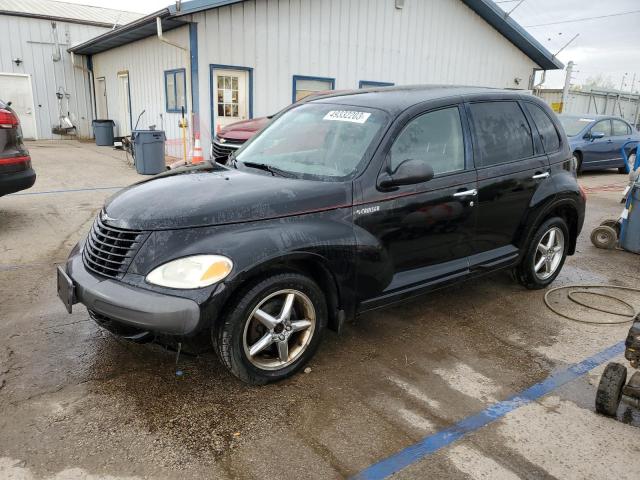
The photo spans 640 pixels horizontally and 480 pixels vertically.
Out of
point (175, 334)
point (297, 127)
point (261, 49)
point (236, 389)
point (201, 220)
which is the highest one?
point (261, 49)

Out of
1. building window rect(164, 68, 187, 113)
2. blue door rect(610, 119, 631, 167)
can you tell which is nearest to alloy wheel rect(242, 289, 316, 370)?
building window rect(164, 68, 187, 113)

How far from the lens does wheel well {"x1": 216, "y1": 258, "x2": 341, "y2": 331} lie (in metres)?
3.04

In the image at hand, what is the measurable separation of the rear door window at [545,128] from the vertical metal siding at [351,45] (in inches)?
370

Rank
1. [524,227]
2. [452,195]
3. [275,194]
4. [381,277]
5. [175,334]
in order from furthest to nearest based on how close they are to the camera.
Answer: [524,227] → [452,195] → [381,277] → [275,194] → [175,334]

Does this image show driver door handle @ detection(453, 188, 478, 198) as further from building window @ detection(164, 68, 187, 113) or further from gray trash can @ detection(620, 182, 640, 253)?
building window @ detection(164, 68, 187, 113)

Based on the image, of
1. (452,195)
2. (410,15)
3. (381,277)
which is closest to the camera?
(381,277)

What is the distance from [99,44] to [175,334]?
1702cm

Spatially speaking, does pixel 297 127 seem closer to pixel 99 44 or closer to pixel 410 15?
pixel 410 15

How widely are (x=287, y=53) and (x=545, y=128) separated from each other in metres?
9.87

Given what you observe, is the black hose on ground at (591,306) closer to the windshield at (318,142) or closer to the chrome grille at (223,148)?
the windshield at (318,142)

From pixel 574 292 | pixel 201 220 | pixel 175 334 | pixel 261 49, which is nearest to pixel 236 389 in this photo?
pixel 175 334

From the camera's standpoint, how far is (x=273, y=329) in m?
3.23

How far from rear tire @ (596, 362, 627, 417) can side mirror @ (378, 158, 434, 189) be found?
162 cm

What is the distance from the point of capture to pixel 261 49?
42.9 feet
